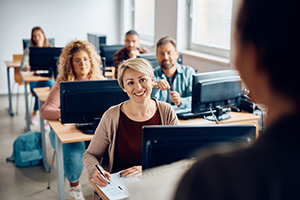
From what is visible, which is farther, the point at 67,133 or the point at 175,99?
the point at 175,99

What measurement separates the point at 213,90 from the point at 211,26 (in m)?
2.16

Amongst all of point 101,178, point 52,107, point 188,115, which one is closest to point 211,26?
point 188,115

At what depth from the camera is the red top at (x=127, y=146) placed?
2088 millimetres

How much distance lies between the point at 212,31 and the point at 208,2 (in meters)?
0.37

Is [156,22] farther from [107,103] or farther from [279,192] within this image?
[279,192]

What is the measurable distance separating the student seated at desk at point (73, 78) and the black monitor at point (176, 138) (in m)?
1.69

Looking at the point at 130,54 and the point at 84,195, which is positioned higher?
the point at 130,54

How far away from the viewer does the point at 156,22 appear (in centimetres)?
565

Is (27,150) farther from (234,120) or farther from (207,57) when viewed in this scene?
(207,57)

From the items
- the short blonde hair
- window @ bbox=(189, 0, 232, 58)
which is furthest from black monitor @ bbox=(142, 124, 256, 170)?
window @ bbox=(189, 0, 232, 58)

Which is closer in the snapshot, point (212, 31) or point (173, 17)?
point (212, 31)

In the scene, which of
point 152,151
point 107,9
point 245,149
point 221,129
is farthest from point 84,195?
point 107,9

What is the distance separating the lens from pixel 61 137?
2553 mm

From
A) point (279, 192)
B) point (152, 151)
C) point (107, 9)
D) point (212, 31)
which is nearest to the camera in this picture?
point (279, 192)
